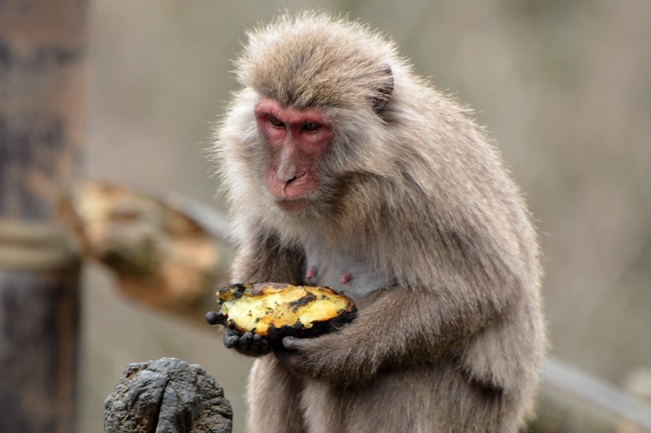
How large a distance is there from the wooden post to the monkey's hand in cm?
360

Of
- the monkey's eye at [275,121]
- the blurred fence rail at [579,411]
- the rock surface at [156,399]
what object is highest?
the monkey's eye at [275,121]

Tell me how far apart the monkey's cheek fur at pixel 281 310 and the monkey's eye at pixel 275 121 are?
67 centimetres

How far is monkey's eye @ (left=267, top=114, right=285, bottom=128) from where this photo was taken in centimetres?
439

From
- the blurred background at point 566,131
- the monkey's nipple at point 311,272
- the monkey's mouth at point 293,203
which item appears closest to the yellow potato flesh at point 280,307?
the monkey's mouth at point 293,203

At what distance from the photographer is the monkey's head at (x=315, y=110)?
14.1ft

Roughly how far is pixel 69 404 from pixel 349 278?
374 centimetres

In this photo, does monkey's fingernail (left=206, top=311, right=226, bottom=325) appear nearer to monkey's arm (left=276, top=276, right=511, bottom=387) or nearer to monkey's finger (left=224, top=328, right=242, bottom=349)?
monkey's finger (left=224, top=328, right=242, bottom=349)

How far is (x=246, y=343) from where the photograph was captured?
425cm

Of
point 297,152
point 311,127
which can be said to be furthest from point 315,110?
point 297,152

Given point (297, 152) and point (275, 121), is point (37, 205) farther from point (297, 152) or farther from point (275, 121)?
point (297, 152)

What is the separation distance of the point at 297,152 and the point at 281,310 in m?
0.65

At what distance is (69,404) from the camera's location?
7766 mm

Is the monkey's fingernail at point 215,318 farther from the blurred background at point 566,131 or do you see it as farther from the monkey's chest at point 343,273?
the blurred background at point 566,131

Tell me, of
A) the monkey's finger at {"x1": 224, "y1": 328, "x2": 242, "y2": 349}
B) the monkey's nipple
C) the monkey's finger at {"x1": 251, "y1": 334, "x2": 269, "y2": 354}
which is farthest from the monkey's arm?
the monkey's nipple
